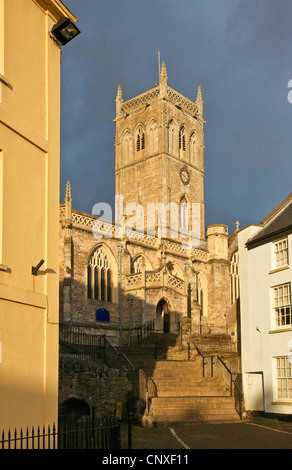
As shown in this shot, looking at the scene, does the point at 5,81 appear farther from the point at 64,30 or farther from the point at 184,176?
the point at 184,176

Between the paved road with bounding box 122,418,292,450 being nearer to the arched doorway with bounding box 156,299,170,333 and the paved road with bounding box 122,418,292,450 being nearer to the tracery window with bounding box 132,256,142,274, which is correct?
the arched doorway with bounding box 156,299,170,333

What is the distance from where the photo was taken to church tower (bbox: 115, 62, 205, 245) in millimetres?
56750

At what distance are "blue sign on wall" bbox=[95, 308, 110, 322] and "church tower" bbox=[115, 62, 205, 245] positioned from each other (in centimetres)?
1723

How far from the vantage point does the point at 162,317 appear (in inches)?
1598

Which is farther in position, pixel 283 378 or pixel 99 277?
pixel 99 277

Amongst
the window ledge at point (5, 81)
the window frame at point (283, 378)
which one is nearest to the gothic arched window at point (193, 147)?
the window frame at point (283, 378)

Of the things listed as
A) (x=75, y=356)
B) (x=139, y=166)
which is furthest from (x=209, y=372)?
(x=139, y=166)

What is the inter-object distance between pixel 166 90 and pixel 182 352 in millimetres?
Result: 37008

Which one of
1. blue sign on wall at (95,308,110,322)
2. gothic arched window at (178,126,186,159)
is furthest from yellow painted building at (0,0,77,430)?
gothic arched window at (178,126,186,159)

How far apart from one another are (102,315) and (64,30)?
1064 inches

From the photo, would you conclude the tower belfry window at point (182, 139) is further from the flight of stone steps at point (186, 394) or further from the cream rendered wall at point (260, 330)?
the flight of stone steps at point (186, 394)

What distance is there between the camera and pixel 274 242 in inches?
927

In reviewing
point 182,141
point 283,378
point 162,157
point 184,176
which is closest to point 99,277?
point 283,378

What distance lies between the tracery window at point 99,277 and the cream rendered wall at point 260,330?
14.7 metres
